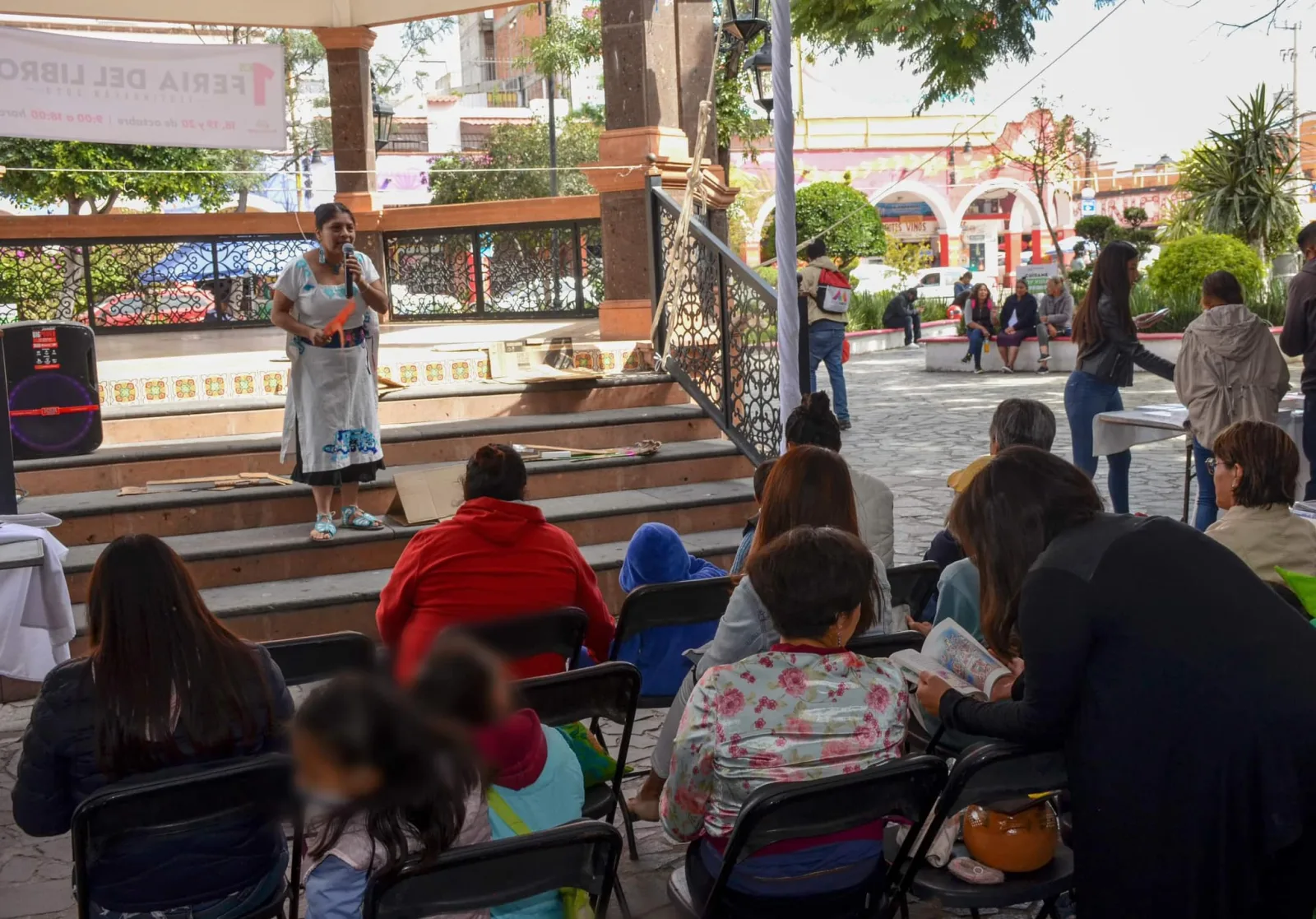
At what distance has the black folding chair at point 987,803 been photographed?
105 inches

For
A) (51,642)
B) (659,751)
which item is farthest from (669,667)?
(51,642)

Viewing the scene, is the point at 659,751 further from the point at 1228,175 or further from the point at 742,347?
the point at 1228,175

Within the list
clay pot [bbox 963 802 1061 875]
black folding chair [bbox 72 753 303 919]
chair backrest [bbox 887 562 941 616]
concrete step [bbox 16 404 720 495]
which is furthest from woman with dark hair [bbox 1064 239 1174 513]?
black folding chair [bbox 72 753 303 919]

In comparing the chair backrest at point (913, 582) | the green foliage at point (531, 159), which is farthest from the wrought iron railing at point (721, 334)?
the green foliage at point (531, 159)

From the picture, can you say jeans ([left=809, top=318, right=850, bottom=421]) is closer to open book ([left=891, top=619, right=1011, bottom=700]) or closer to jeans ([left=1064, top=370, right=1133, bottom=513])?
jeans ([left=1064, top=370, right=1133, bottom=513])

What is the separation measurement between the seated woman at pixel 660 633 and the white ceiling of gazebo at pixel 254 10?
7155mm

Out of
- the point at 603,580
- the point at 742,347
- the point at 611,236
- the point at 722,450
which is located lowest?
the point at 603,580

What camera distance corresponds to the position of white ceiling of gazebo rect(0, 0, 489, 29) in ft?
32.7

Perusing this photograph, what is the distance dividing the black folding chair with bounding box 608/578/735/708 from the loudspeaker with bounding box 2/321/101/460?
431cm

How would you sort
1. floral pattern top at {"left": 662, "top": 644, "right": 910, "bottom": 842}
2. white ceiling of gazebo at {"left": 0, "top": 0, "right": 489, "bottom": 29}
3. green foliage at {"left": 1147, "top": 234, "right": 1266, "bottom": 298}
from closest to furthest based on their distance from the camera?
floral pattern top at {"left": 662, "top": 644, "right": 910, "bottom": 842}
white ceiling of gazebo at {"left": 0, "top": 0, "right": 489, "bottom": 29}
green foliage at {"left": 1147, "top": 234, "right": 1266, "bottom": 298}

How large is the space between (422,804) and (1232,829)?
153cm

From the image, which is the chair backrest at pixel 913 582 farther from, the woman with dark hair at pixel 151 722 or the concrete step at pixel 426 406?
the concrete step at pixel 426 406

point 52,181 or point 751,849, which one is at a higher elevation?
point 52,181

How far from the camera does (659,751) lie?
3.41 m
